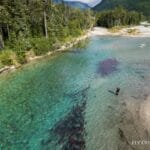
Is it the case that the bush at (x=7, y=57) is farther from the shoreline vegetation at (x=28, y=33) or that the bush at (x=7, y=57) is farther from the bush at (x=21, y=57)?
the bush at (x=21, y=57)

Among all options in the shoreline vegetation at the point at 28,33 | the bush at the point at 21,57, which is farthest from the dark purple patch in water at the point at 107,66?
the bush at the point at 21,57

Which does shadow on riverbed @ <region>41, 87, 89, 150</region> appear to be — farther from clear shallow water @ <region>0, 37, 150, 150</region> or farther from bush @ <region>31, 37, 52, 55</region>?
bush @ <region>31, 37, 52, 55</region>

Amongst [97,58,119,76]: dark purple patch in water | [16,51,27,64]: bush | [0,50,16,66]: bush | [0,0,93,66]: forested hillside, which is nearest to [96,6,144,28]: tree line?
[0,0,93,66]: forested hillside

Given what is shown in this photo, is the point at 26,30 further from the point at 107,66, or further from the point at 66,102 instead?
the point at 66,102

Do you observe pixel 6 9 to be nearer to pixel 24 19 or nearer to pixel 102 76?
pixel 24 19

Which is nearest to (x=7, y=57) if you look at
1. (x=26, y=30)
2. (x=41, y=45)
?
(x=41, y=45)

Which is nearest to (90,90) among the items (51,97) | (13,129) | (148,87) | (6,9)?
(51,97)
